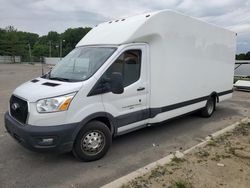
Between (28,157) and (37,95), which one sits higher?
(37,95)

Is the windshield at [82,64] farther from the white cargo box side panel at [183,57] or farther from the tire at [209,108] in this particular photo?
the tire at [209,108]

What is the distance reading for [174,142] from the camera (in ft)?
17.0

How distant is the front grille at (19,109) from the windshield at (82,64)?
2.62 ft

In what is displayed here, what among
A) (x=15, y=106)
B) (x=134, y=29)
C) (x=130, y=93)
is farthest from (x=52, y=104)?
(x=134, y=29)

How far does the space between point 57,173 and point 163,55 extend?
3.24m

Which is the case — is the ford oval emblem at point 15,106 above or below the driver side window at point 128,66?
below

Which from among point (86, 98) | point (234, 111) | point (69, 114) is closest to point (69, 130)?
point (69, 114)

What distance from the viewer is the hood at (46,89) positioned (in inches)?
144

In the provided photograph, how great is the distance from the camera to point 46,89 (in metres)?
3.83

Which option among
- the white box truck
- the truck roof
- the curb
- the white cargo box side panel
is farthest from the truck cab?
the curb

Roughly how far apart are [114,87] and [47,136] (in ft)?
4.50

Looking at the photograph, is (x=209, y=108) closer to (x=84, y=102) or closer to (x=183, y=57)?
(x=183, y=57)

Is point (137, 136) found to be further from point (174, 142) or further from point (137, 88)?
point (137, 88)

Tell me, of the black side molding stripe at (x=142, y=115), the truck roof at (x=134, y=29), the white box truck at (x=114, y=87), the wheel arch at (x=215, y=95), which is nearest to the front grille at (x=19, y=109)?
the white box truck at (x=114, y=87)
